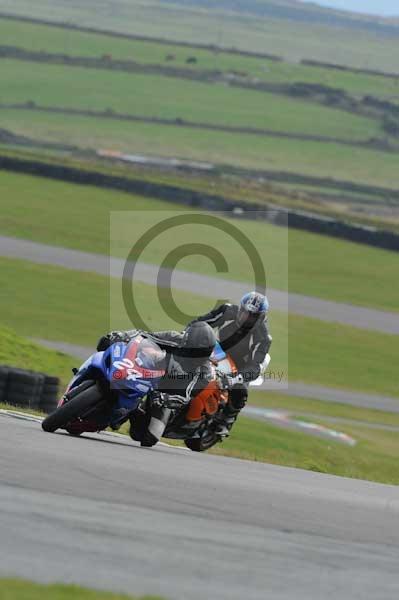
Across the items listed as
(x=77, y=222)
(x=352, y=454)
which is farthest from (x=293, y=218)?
(x=352, y=454)

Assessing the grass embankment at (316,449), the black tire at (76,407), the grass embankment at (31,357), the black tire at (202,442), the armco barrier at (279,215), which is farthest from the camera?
the armco barrier at (279,215)

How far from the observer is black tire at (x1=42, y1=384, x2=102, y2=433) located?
11.1 meters

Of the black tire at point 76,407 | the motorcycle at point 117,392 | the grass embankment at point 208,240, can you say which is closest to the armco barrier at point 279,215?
the grass embankment at point 208,240

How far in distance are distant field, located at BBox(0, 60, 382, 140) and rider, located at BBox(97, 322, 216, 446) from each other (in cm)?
7103

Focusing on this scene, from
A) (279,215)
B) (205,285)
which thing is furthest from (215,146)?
(205,285)

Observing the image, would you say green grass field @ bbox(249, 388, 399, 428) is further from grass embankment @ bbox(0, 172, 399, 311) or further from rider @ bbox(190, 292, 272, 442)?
grass embankment @ bbox(0, 172, 399, 311)

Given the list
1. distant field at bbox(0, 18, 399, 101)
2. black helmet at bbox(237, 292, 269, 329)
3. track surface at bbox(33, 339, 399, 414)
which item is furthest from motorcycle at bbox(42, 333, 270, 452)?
distant field at bbox(0, 18, 399, 101)

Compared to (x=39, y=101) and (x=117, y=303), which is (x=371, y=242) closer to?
(x=117, y=303)

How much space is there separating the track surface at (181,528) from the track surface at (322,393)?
1471cm

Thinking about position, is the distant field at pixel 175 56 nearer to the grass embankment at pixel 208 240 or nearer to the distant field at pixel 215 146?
the distant field at pixel 215 146

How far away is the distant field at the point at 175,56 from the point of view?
9756 centimetres

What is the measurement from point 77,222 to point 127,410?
1209 inches

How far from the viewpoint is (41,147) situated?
67062mm

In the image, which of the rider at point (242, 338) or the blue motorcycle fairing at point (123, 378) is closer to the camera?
the blue motorcycle fairing at point (123, 378)
